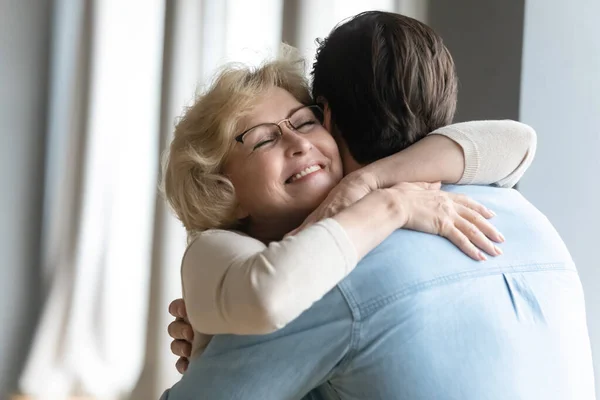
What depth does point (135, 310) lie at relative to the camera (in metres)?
1.95

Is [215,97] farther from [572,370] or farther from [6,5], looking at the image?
[6,5]

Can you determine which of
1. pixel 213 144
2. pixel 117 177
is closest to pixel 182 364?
pixel 213 144

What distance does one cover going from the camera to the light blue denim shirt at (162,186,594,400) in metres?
0.83

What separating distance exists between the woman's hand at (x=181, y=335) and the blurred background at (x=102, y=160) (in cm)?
66

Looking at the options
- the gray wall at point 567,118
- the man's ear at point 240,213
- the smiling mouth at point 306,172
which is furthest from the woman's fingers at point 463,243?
the gray wall at point 567,118

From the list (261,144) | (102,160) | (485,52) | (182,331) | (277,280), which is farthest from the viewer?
(102,160)

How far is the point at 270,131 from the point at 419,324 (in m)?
0.47

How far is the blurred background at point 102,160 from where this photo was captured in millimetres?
1858

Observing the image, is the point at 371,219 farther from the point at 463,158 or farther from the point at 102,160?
the point at 102,160

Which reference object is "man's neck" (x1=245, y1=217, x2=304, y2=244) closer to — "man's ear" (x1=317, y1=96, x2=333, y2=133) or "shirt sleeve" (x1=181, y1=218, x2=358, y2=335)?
"man's ear" (x1=317, y1=96, x2=333, y2=133)

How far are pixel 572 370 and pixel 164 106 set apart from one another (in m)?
1.39

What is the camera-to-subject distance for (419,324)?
847 mm

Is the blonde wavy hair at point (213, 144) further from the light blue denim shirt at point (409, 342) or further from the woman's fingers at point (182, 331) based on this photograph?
the light blue denim shirt at point (409, 342)

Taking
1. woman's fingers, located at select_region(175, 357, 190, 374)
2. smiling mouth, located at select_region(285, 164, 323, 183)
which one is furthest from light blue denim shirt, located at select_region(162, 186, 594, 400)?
woman's fingers, located at select_region(175, 357, 190, 374)
